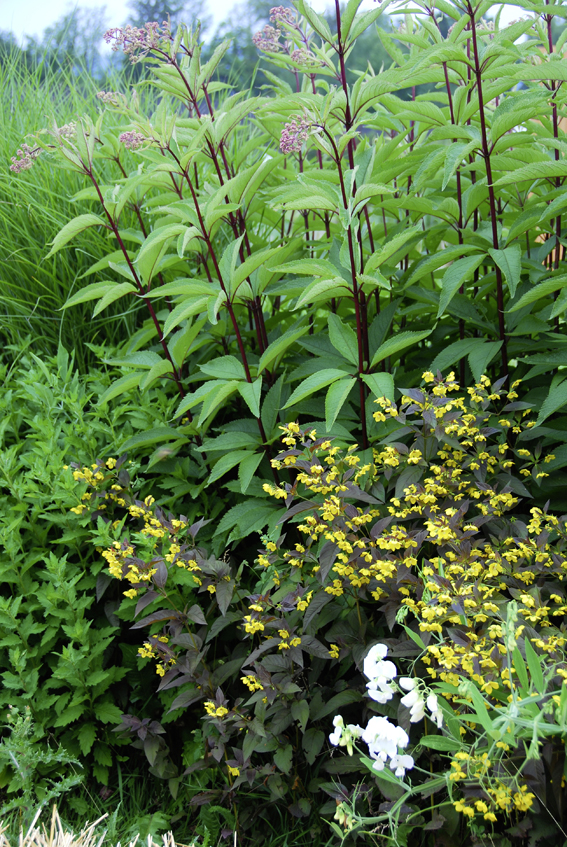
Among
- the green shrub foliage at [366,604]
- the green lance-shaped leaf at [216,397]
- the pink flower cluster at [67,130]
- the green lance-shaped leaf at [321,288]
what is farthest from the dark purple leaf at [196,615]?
the pink flower cluster at [67,130]

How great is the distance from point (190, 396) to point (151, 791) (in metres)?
1.28

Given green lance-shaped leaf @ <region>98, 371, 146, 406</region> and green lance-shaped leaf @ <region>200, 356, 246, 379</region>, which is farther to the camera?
green lance-shaped leaf @ <region>98, 371, 146, 406</region>

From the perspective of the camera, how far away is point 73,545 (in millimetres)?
2354

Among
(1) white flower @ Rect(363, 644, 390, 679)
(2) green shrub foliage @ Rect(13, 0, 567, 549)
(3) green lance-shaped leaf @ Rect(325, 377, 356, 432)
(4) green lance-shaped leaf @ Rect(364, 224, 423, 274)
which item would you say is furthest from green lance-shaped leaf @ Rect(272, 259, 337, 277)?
(1) white flower @ Rect(363, 644, 390, 679)

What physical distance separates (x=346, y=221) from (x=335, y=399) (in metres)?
0.49

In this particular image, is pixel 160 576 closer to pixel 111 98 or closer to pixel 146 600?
pixel 146 600

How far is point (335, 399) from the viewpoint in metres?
1.92

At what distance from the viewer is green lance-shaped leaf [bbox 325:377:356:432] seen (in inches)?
74.6

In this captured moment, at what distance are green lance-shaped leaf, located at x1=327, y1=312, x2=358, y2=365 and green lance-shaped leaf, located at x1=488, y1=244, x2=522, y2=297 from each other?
49 centimetres

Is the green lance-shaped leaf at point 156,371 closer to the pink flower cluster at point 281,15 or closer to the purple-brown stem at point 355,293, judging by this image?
the purple-brown stem at point 355,293

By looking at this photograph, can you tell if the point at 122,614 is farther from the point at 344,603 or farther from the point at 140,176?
the point at 140,176

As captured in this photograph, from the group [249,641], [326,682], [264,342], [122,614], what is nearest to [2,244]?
[264,342]

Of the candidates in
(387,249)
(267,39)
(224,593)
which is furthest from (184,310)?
(267,39)

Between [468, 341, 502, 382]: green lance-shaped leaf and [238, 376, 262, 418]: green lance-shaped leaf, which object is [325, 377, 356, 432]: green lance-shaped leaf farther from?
[468, 341, 502, 382]: green lance-shaped leaf
